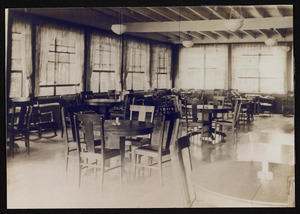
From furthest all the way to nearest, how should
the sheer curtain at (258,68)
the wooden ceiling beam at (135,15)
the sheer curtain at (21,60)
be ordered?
the sheer curtain at (258,68), the wooden ceiling beam at (135,15), the sheer curtain at (21,60)

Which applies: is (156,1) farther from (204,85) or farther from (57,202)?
(204,85)

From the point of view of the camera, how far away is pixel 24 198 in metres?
3.90

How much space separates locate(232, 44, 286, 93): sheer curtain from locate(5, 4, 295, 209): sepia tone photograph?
0.04 meters

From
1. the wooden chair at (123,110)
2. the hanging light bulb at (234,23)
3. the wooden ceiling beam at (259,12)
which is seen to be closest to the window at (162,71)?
the wooden ceiling beam at (259,12)

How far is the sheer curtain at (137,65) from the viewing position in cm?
1128

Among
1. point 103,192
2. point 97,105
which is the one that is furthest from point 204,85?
point 103,192

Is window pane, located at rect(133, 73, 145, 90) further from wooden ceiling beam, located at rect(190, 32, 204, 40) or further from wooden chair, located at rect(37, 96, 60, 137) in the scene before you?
wooden chair, located at rect(37, 96, 60, 137)

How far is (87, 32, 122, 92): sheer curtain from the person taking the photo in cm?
973

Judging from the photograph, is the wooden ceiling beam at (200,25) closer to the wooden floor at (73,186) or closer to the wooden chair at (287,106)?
the wooden chair at (287,106)

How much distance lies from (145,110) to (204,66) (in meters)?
9.36

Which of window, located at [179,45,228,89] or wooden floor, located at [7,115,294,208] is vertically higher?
window, located at [179,45,228,89]

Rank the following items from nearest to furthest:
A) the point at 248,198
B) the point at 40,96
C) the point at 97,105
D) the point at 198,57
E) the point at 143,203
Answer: the point at 248,198 → the point at 143,203 → the point at 97,105 → the point at 40,96 → the point at 198,57

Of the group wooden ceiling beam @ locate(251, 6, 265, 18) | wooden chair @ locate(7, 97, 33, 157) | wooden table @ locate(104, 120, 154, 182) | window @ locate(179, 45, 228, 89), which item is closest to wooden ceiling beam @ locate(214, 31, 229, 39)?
window @ locate(179, 45, 228, 89)
